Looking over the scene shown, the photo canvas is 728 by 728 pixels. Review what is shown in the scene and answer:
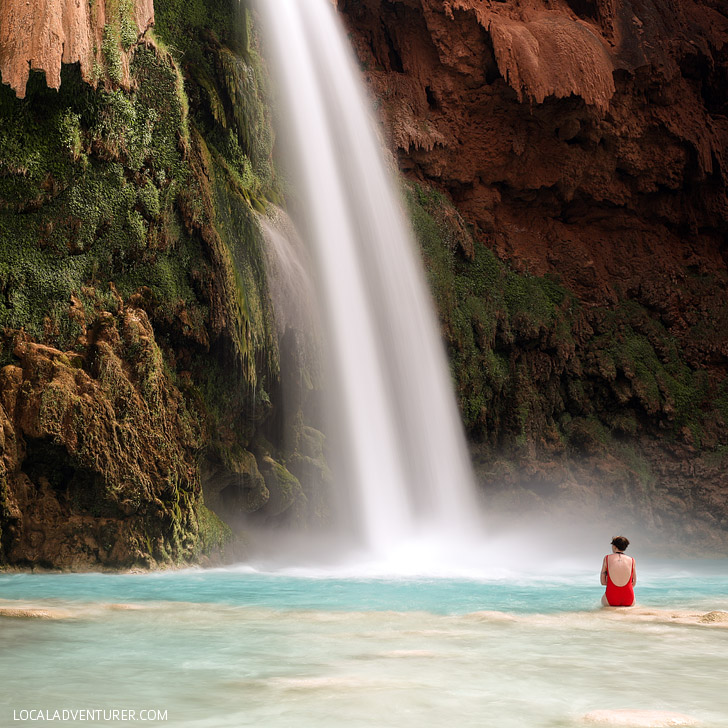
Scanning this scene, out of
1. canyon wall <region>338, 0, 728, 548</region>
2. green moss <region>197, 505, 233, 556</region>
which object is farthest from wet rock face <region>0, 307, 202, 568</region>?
canyon wall <region>338, 0, 728, 548</region>

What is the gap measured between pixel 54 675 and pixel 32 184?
9100mm

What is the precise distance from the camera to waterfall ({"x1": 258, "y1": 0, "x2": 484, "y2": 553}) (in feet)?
57.0

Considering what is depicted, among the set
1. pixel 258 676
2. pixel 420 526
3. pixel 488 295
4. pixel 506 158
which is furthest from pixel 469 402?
pixel 258 676

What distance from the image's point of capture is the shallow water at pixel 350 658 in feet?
14.9

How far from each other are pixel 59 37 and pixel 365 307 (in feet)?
27.6

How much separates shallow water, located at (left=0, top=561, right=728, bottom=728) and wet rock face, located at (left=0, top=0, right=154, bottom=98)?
7.14 m

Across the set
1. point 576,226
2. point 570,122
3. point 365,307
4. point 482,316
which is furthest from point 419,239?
point 576,226

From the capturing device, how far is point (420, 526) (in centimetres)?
1772

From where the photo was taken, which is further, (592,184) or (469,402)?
Result: (592,184)

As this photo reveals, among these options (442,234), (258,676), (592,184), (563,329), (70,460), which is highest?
(592,184)

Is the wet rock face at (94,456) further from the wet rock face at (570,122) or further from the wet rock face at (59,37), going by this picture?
the wet rock face at (570,122)

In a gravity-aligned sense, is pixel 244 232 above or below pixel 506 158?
below

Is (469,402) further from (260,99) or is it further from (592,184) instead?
(260,99)

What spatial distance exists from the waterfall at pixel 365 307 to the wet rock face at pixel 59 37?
535 cm
